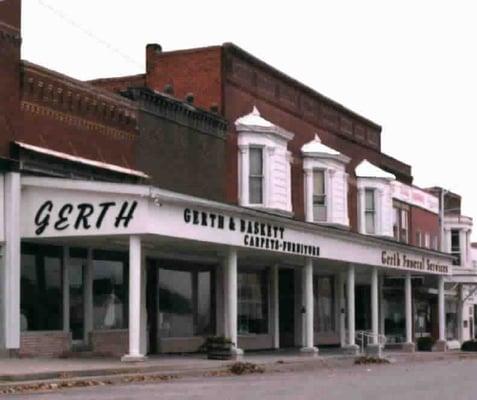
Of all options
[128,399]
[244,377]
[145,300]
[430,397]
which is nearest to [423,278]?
[145,300]

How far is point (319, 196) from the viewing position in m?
38.4

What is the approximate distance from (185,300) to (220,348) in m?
4.44

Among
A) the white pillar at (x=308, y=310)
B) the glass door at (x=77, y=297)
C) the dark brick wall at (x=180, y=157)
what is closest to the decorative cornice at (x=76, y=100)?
the dark brick wall at (x=180, y=157)

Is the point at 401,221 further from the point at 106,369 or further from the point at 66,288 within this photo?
the point at 106,369

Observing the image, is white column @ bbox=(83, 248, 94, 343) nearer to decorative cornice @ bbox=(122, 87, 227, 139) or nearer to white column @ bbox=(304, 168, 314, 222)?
decorative cornice @ bbox=(122, 87, 227, 139)

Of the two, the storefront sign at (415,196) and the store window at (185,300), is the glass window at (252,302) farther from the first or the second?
the storefront sign at (415,196)

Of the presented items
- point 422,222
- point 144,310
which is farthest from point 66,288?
point 422,222

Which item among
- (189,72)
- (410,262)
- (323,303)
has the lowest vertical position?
(323,303)

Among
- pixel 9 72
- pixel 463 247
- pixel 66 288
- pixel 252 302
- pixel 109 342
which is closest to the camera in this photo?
pixel 9 72

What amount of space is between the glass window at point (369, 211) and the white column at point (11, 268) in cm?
2201

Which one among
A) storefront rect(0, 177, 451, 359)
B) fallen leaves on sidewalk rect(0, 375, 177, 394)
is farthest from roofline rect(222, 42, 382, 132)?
fallen leaves on sidewalk rect(0, 375, 177, 394)

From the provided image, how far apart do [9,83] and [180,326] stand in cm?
1087

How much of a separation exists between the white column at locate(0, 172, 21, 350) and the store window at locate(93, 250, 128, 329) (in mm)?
3789

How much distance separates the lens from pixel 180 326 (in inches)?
1228
